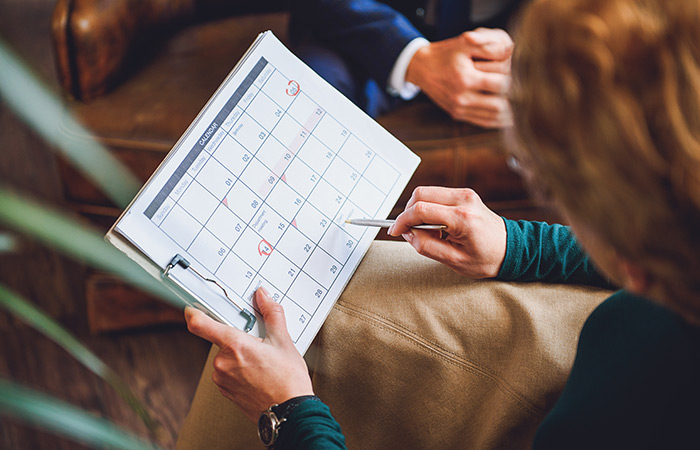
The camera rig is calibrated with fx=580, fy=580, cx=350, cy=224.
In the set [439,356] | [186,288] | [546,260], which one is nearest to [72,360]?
[186,288]

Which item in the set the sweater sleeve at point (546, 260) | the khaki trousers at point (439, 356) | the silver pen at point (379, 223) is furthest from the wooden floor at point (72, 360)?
the sweater sleeve at point (546, 260)

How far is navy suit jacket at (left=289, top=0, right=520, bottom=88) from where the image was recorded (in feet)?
3.25

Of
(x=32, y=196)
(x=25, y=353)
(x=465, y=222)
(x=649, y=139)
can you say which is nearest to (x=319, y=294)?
(x=465, y=222)

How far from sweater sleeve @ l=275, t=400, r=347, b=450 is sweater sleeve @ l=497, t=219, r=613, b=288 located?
263 mm

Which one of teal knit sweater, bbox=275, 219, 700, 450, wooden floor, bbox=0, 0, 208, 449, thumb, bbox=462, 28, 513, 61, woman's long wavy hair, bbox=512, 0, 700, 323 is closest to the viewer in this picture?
woman's long wavy hair, bbox=512, 0, 700, 323

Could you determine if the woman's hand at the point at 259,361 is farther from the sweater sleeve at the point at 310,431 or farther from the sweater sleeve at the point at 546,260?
the sweater sleeve at the point at 546,260

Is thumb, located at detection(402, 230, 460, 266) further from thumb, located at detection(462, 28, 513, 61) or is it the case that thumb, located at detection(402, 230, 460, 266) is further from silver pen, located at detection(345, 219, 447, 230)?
thumb, located at detection(462, 28, 513, 61)

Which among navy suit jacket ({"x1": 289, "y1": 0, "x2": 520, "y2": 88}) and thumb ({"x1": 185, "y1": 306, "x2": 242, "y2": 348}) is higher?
navy suit jacket ({"x1": 289, "y1": 0, "x2": 520, "y2": 88})

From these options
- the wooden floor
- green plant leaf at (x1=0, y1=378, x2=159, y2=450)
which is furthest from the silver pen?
the wooden floor

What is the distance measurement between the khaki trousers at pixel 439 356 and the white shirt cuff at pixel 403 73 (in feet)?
1.34

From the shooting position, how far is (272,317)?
1.98ft

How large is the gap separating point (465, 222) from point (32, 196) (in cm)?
114

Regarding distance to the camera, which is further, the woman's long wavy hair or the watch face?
the watch face

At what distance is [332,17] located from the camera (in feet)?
3.30
